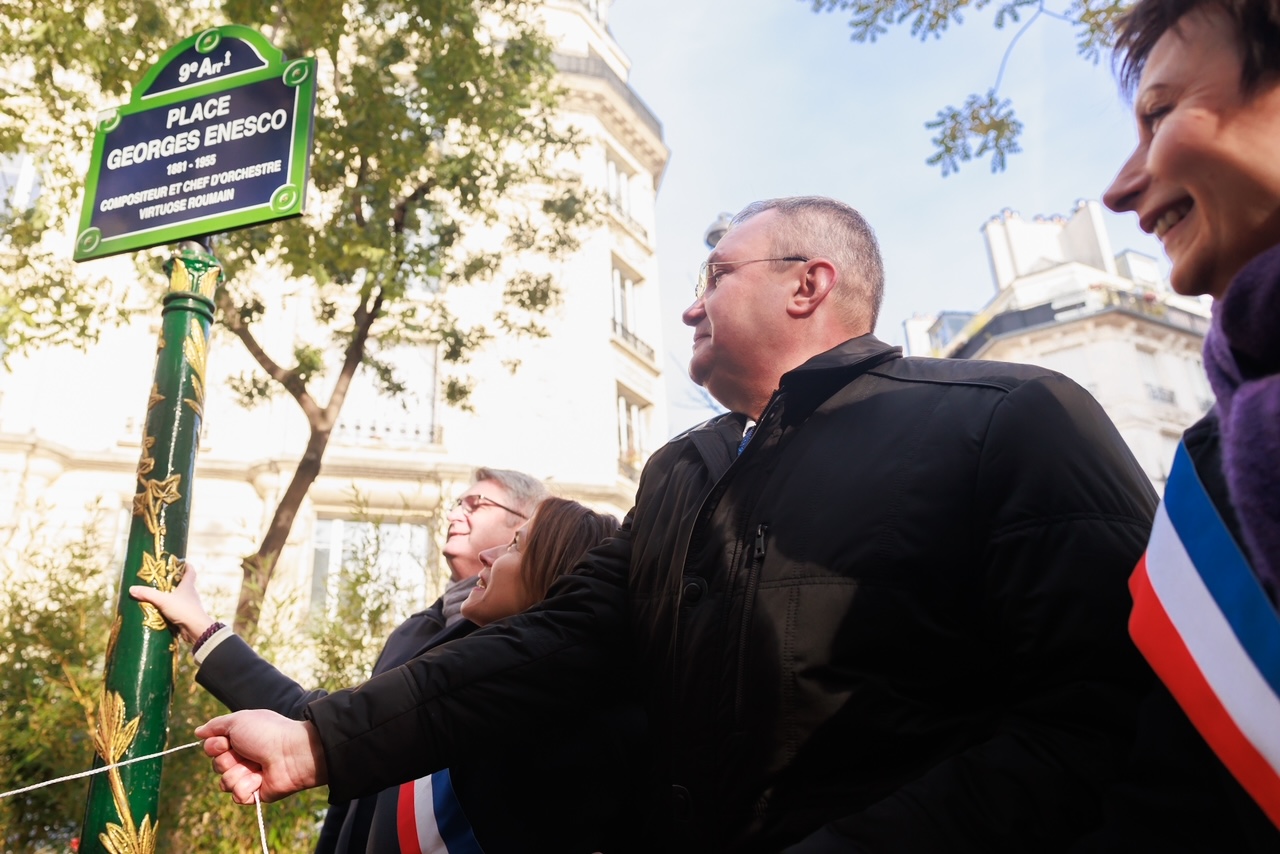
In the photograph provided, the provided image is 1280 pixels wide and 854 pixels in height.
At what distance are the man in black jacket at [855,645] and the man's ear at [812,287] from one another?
29cm

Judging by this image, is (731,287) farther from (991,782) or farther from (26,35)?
(26,35)

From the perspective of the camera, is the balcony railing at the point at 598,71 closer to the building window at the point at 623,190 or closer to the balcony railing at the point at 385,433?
the building window at the point at 623,190

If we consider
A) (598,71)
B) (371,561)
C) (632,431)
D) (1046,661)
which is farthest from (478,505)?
(598,71)

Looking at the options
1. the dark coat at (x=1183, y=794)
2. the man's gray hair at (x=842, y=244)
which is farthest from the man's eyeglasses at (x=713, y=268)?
the dark coat at (x=1183, y=794)

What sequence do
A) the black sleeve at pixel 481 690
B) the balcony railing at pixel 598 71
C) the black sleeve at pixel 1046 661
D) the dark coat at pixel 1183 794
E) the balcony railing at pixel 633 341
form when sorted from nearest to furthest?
the dark coat at pixel 1183 794
the black sleeve at pixel 1046 661
the black sleeve at pixel 481 690
the balcony railing at pixel 633 341
the balcony railing at pixel 598 71

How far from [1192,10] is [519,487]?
2.89 meters

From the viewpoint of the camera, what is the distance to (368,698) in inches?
67.2

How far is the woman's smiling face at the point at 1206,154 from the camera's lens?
1.04 m

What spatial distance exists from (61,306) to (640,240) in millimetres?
14834

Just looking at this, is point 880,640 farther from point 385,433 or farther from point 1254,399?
point 385,433

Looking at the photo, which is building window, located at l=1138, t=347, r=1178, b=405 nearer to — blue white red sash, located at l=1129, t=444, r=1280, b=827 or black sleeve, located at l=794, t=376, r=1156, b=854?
black sleeve, located at l=794, t=376, r=1156, b=854

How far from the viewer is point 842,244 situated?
2195 mm

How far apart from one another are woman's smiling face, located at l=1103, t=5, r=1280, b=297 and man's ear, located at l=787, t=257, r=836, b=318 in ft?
3.00

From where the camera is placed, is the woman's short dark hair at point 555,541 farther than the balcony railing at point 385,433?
No
